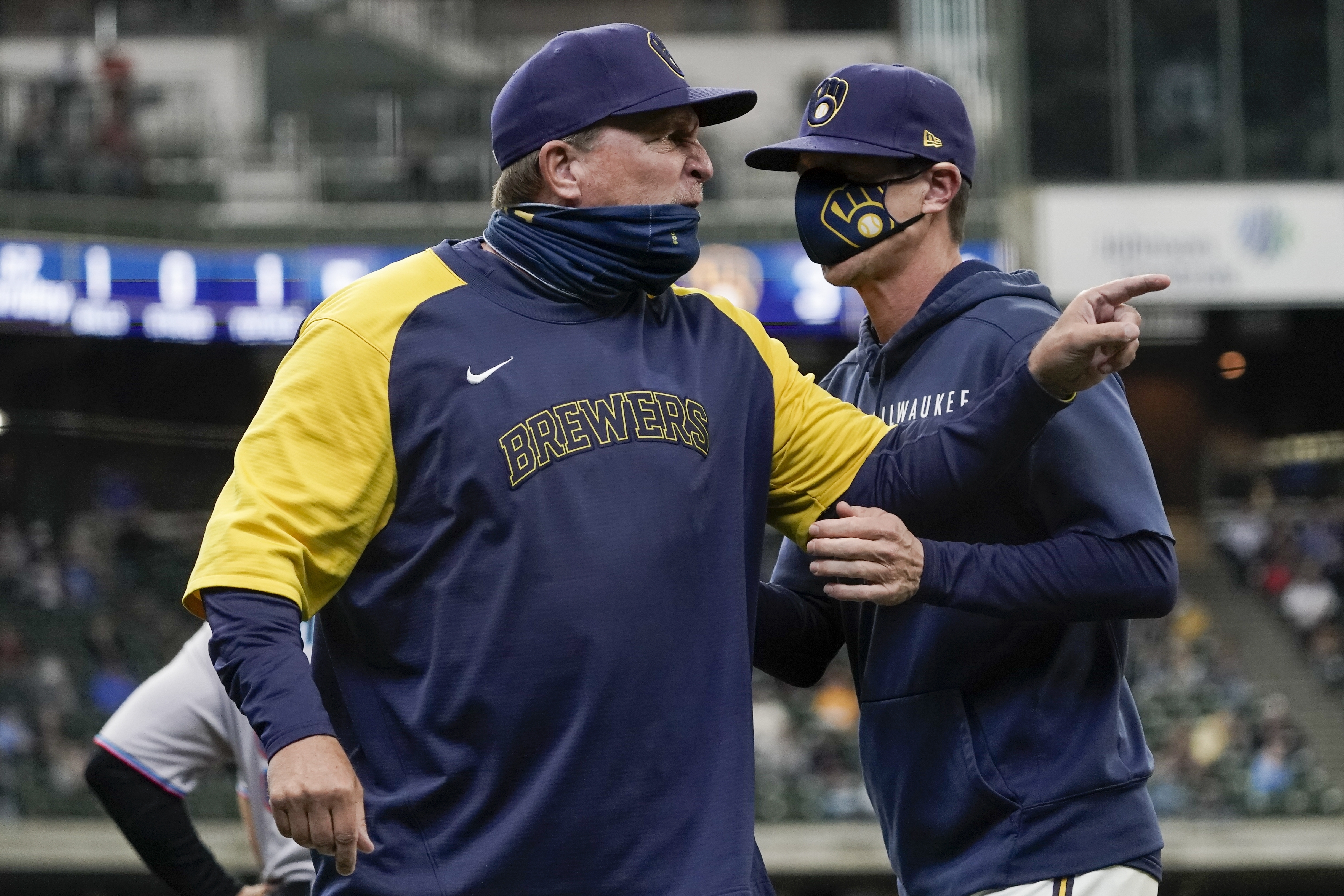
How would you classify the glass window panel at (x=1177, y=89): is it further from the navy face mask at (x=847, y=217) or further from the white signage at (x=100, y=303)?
the navy face mask at (x=847, y=217)

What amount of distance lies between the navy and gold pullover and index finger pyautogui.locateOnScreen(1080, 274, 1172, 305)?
0.67 m

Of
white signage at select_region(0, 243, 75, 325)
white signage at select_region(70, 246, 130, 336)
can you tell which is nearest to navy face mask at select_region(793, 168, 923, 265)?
white signage at select_region(70, 246, 130, 336)

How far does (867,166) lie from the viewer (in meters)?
3.18

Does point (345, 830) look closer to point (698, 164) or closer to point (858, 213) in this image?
point (698, 164)

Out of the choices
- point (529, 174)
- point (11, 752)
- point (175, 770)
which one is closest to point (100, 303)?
point (11, 752)

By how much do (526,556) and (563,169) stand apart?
668 mm

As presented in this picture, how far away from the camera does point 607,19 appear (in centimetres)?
2534

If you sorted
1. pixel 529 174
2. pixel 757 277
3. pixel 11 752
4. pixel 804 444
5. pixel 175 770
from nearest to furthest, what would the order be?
1. pixel 529 174
2. pixel 804 444
3. pixel 175 770
4. pixel 11 752
5. pixel 757 277

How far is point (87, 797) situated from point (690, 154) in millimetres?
13160

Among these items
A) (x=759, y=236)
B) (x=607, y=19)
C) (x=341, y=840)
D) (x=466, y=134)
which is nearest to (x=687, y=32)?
(x=607, y=19)

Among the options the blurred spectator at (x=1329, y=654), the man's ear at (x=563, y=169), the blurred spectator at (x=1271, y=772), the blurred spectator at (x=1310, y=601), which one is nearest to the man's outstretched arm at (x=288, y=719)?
the man's ear at (x=563, y=169)

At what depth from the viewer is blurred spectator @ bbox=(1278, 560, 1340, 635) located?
19203mm

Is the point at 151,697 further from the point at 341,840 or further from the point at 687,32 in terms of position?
the point at 687,32

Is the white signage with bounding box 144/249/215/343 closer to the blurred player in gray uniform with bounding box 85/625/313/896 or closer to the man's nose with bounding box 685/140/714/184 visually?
the blurred player in gray uniform with bounding box 85/625/313/896
